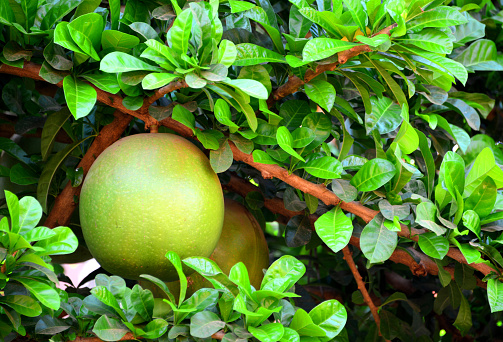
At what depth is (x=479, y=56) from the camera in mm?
1212

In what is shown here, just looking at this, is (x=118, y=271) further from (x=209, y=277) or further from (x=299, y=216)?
(x=299, y=216)

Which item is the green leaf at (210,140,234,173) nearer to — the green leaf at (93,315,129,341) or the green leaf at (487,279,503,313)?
the green leaf at (93,315,129,341)

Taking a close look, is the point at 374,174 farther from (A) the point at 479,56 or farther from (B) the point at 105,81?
(A) the point at 479,56

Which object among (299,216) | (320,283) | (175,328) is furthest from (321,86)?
(320,283)

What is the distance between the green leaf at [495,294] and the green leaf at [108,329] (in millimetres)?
574

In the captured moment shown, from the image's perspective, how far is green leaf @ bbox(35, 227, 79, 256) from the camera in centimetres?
71

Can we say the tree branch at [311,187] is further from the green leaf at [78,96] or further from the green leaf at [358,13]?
the green leaf at [358,13]

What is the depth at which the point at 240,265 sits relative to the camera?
76 centimetres

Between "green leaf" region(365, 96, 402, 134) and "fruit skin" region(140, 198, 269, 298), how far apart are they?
12.6 inches

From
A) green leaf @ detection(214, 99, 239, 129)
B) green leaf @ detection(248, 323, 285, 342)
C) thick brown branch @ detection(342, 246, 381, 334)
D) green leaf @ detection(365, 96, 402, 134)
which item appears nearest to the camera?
green leaf @ detection(248, 323, 285, 342)

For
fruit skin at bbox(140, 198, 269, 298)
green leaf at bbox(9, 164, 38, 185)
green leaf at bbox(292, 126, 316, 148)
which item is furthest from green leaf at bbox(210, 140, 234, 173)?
green leaf at bbox(9, 164, 38, 185)

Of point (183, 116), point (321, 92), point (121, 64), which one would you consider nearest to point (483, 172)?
point (321, 92)

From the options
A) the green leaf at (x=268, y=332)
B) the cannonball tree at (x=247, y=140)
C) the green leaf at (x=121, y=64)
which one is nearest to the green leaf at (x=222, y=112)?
the cannonball tree at (x=247, y=140)

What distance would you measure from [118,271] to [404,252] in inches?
22.7
